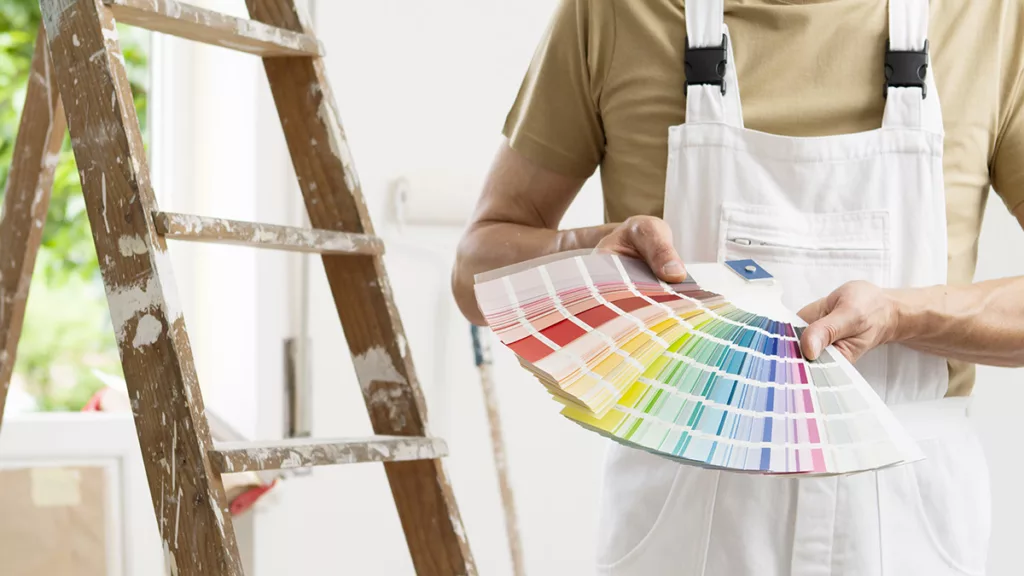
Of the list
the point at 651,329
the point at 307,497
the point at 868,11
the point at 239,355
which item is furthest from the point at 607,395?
the point at 239,355

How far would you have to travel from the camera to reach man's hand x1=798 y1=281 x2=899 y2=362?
2.99ft

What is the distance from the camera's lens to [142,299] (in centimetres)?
96

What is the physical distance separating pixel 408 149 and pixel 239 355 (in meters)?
0.59

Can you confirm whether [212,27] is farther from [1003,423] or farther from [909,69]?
[1003,423]

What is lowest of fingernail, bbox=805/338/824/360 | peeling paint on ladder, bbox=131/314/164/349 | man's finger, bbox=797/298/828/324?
fingernail, bbox=805/338/824/360

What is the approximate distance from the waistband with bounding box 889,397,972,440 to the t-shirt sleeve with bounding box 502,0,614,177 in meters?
0.45

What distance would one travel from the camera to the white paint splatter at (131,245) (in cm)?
96

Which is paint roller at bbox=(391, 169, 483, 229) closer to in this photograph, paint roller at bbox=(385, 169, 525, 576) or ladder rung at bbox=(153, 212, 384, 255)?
paint roller at bbox=(385, 169, 525, 576)

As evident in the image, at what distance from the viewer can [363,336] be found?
4.08 feet

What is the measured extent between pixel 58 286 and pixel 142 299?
181 cm

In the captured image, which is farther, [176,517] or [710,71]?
[710,71]

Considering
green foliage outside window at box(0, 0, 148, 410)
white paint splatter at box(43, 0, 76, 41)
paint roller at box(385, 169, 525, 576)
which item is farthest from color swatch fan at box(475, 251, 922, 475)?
green foliage outside window at box(0, 0, 148, 410)

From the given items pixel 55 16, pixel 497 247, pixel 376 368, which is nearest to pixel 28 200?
pixel 55 16

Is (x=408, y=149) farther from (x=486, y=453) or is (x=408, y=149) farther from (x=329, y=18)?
(x=486, y=453)
